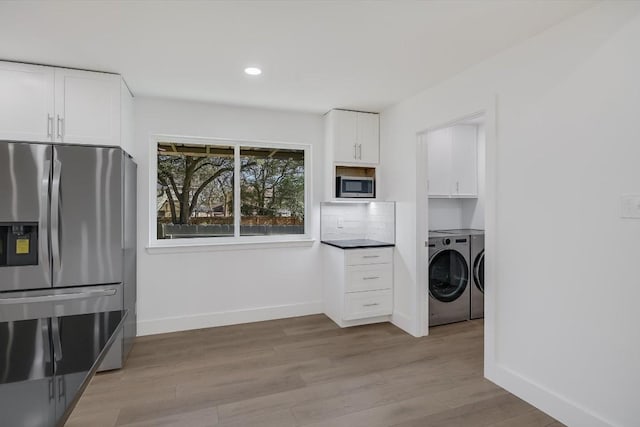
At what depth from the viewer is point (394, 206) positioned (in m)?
3.93

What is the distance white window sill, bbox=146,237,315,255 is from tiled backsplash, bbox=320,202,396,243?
30cm

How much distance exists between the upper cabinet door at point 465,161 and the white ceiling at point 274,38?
4.62 feet

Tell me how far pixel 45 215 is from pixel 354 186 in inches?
111

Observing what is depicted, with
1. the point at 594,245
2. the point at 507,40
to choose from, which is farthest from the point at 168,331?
the point at 507,40

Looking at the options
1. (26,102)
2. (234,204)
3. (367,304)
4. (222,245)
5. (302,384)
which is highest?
(26,102)

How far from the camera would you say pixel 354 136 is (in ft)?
13.4

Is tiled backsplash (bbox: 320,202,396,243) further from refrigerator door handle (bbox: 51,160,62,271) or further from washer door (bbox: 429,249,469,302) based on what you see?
refrigerator door handle (bbox: 51,160,62,271)

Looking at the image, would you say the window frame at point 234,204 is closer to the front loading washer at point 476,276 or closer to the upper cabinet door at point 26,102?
the upper cabinet door at point 26,102

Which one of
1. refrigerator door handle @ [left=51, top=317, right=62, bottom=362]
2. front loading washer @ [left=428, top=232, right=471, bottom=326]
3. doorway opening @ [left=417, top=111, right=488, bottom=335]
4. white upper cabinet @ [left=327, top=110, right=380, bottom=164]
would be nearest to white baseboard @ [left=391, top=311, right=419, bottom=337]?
doorway opening @ [left=417, top=111, right=488, bottom=335]

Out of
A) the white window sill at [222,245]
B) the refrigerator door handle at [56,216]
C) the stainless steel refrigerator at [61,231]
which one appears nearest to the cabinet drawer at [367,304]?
the white window sill at [222,245]

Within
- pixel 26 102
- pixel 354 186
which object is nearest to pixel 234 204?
pixel 354 186

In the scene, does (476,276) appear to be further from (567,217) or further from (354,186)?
A: (567,217)

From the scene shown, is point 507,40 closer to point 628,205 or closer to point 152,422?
point 628,205

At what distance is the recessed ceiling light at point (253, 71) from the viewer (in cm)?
283
